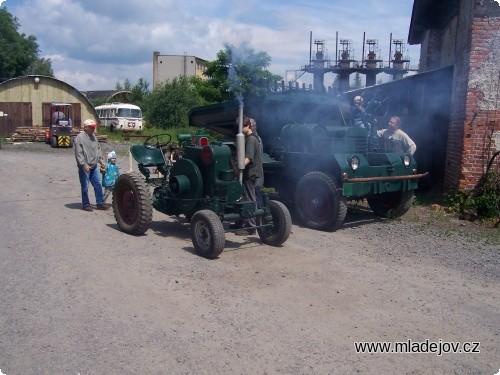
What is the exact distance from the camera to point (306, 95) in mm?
10055

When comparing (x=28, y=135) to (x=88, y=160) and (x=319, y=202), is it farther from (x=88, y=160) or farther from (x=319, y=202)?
(x=319, y=202)

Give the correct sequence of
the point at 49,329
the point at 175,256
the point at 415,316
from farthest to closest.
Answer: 1. the point at 175,256
2. the point at 415,316
3. the point at 49,329

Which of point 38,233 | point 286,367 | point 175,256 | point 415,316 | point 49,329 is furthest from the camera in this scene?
point 38,233

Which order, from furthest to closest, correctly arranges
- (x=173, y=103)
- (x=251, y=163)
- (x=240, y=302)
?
1. (x=173, y=103)
2. (x=251, y=163)
3. (x=240, y=302)

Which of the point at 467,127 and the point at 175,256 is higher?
the point at 467,127

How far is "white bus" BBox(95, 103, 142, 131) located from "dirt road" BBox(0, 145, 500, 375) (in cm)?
3282

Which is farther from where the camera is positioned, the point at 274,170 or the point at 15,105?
the point at 15,105

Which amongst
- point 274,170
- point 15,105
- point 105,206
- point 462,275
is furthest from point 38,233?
point 15,105

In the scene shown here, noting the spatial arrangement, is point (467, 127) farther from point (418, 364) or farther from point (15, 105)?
point (15, 105)

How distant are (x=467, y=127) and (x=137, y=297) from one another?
727 cm

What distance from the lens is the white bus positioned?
4006 cm

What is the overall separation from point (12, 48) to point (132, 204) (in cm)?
4575

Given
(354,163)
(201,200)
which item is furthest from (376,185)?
(201,200)

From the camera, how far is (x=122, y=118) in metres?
40.3
